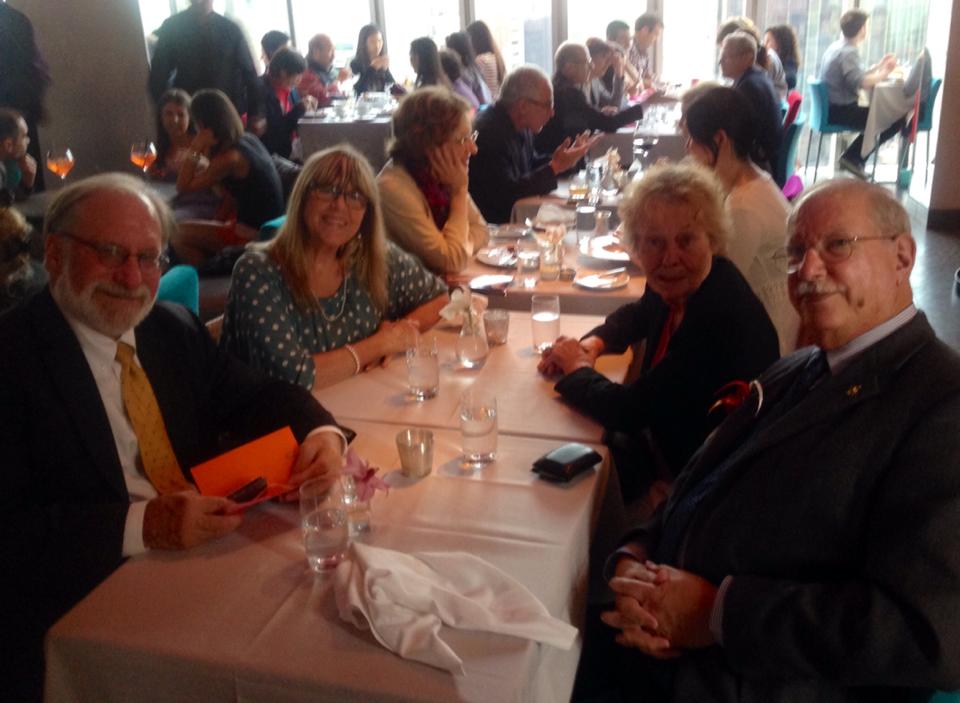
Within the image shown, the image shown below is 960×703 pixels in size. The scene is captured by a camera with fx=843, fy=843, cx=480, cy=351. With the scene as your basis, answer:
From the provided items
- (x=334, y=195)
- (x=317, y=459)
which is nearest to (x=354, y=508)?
(x=317, y=459)

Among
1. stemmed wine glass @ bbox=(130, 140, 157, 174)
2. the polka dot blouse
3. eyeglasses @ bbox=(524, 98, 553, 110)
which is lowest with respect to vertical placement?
the polka dot blouse

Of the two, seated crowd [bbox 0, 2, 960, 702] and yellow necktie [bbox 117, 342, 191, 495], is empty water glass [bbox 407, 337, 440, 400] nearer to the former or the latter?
seated crowd [bbox 0, 2, 960, 702]

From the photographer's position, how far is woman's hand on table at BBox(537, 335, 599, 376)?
2.10m

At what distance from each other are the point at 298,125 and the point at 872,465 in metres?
6.46

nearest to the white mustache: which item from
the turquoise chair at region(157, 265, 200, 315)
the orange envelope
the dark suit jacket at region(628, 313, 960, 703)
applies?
the dark suit jacket at region(628, 313, 960, 703)

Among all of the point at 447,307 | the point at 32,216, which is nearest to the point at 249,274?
the point at 447,307

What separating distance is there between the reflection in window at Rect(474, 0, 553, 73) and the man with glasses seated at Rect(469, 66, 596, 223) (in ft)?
20.2

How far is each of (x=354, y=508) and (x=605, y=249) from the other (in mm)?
2020

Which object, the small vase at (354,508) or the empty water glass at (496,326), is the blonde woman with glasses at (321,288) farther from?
the small vase at (354,508)

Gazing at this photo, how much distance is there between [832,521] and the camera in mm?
1232

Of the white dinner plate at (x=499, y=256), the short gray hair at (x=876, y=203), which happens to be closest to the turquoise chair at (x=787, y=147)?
the white dinner plate at (x=499, y=256)

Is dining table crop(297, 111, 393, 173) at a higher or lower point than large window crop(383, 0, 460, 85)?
lower

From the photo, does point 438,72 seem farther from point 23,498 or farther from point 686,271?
point 23,498

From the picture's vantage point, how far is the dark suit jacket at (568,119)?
18.6ft
